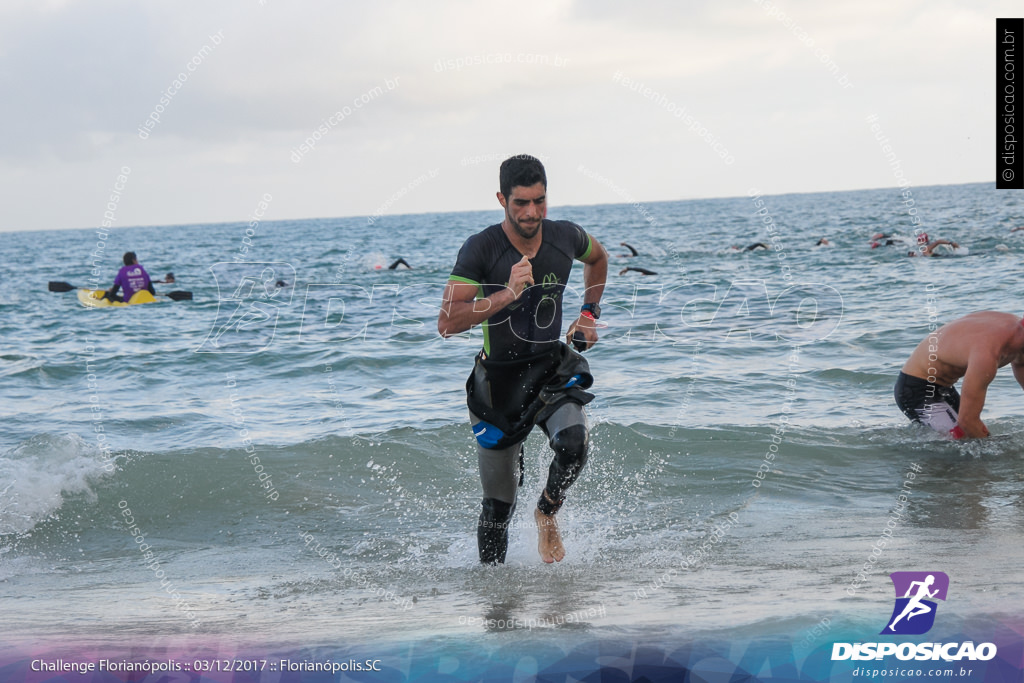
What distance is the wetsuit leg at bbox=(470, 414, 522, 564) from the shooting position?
5461mm

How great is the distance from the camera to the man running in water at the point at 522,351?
498cm

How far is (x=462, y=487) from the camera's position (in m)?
8.30

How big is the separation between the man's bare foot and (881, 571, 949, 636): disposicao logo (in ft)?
6.25

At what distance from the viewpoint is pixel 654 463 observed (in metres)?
8.62

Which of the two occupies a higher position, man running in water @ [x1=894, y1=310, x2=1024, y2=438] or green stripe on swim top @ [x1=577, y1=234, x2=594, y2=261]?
green stripe on swim top @ [x1=577, y1=234, x2=594, y2=261]

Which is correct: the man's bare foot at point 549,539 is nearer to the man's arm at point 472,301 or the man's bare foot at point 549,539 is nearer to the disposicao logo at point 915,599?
the man's arm at point 472,301

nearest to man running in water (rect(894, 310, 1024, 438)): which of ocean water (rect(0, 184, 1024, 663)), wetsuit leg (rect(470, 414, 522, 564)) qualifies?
ocean water (rect(0, 184, 1024, 663))

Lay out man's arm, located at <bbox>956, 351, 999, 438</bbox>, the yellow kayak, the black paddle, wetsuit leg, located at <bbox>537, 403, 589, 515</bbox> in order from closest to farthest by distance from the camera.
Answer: wetsuit leg, located at <bbox>537, 403, 589, 515</bbox> → man's arm, located at <bbox>956, 351, 999, 438</bbox> → the yellow kayak → the black paddle

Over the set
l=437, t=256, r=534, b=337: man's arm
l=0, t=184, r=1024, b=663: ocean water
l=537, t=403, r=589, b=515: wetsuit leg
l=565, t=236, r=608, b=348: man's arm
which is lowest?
l=0, t=184, r=1024, b=663: ocean water

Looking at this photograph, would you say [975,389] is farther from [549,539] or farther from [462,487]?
[462,487]

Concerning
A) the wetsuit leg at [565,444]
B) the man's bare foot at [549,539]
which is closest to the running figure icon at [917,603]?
the wetsuit leg at [565,444]

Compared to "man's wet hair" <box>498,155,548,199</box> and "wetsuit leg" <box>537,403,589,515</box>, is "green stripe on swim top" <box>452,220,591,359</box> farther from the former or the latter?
"wetsuit leg" <box>537,403,589,515</box>

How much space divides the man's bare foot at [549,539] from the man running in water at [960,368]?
→ 4.25 metres

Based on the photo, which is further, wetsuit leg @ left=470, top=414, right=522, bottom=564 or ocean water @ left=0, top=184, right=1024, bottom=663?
wetsuit leg @ left=470, top=414, right=522, bottom=564
